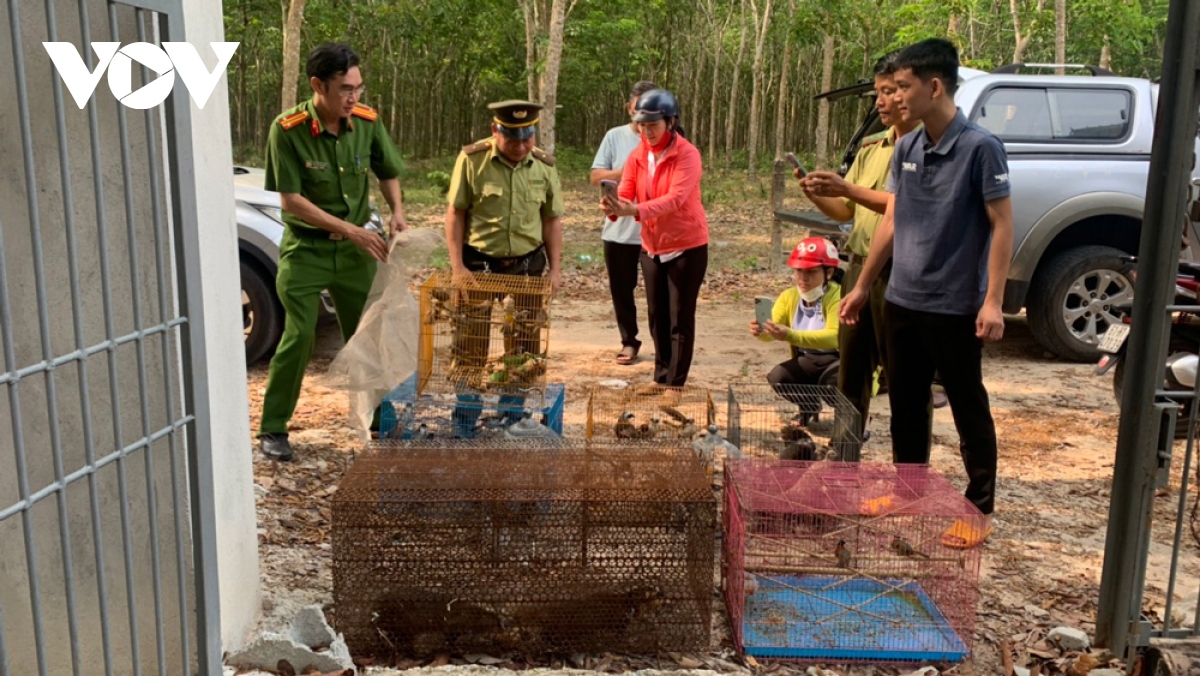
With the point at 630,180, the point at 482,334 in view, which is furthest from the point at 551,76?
the point at 482,334

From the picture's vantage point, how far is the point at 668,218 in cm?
625

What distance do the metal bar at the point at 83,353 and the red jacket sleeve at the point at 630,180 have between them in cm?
418

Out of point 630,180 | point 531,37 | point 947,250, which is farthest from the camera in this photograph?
point 531,37

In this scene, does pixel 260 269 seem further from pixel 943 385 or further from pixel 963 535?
pixel 963 535

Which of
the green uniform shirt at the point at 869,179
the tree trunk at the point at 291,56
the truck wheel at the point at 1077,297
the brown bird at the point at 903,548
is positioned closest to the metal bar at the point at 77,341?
the brown bird at the point at 903,548

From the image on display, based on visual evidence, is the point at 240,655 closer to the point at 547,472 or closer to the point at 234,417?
the point at 234,417

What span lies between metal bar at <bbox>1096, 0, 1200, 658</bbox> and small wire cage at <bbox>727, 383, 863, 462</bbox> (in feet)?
4.70

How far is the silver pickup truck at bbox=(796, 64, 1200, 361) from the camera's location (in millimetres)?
7574

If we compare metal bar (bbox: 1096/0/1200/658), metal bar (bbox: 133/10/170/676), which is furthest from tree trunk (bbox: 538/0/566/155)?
metal bar (bbox: 133/10/170/676)

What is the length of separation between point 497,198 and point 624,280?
2.28 meters

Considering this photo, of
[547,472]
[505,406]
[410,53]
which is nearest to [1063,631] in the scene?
[547,472]

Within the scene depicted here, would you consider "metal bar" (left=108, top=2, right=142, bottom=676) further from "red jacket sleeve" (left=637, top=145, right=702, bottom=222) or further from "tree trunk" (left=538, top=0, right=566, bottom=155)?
"tree trunk" (left=538, top=0, right=566, bottom=155)

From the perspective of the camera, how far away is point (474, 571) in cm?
346

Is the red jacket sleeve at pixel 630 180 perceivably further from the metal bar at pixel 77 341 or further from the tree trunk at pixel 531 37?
the tree trunk at pixel 531 37
